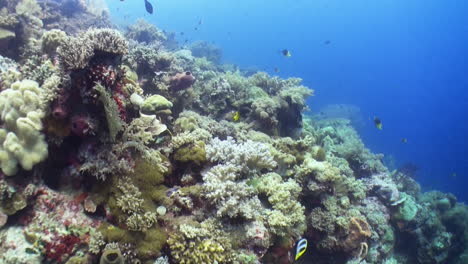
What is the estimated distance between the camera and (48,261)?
3533 millimetres

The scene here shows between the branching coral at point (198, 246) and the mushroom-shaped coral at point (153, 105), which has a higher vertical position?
the mushroom-shaped coral at point (153, 105)

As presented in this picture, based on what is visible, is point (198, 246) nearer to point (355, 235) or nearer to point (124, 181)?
point (124, 181)

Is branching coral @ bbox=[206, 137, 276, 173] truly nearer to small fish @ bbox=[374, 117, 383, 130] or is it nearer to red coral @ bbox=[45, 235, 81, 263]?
red coral @ bbox=[45, 235, 81, 263]

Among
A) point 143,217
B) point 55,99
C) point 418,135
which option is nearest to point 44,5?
point 55,99

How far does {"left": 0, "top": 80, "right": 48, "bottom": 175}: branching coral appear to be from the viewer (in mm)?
3789

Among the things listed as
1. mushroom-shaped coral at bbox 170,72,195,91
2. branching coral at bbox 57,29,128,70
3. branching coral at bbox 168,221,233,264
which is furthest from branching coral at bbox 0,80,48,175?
mushroom-shaped coral at bbox 170,72,195,91

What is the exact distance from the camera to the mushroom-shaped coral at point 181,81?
818 centimetres

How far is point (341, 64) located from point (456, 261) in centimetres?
12280

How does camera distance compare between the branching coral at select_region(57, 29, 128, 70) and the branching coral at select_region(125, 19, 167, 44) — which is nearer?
the branching coral at select_region(57, 29, 128, 70)

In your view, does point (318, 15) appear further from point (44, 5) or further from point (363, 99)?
point (44, 5)

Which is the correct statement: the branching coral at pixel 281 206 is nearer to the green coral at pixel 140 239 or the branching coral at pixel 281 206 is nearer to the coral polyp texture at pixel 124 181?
the coral polyp texture at pixel 124 181

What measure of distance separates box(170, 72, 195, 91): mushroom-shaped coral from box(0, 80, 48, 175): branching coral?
14.1 ft

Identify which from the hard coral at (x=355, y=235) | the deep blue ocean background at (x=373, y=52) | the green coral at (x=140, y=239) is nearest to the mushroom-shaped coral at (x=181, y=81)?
the green coral at (x=140, y=239)

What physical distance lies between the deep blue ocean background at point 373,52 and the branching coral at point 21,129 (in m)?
56.4
